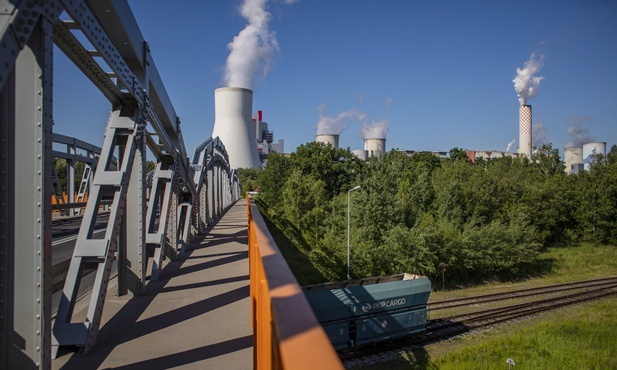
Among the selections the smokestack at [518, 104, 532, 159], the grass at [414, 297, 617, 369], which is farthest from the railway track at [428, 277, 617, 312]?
the smokestack at [518, 104, 532, 159]

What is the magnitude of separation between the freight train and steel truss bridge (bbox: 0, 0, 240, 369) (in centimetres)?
540

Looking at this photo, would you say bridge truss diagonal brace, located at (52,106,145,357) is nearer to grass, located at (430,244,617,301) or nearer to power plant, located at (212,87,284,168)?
grass, located at (430,244,617,301)

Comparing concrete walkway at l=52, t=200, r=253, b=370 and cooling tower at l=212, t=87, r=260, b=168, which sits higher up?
cooling tower at l=212, t=87, r=260, b=168

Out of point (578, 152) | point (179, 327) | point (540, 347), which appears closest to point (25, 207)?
point (179, 327)

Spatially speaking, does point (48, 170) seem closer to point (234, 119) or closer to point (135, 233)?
point (135, 233)

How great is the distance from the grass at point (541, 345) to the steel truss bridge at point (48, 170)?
7954 mm

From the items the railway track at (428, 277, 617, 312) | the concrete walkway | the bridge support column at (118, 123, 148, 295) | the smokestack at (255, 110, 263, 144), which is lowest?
the railway track at (428, 277, 617, 312)

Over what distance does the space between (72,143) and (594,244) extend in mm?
37384

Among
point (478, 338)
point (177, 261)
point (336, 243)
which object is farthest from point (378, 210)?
point (177, 261)

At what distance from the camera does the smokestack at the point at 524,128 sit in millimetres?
80875

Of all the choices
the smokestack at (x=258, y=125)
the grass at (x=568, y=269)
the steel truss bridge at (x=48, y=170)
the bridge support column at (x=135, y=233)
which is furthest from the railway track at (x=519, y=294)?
the smokestack at (x=258, y=125)

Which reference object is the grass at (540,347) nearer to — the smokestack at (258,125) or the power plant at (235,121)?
the power plant at (235,121)

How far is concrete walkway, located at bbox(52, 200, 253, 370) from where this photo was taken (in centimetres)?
400

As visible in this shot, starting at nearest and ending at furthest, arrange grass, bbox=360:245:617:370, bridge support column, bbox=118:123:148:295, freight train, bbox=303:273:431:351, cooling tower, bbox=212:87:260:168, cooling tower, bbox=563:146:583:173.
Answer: bridge support column, bbox=118:123:148:295 < freight train, bbox=303:273:431:351 < grass, bbox=360:245:617:370 < cooling tower, bbox=212:87:260:168 < cooling tower, bbox=563:146:583:173
